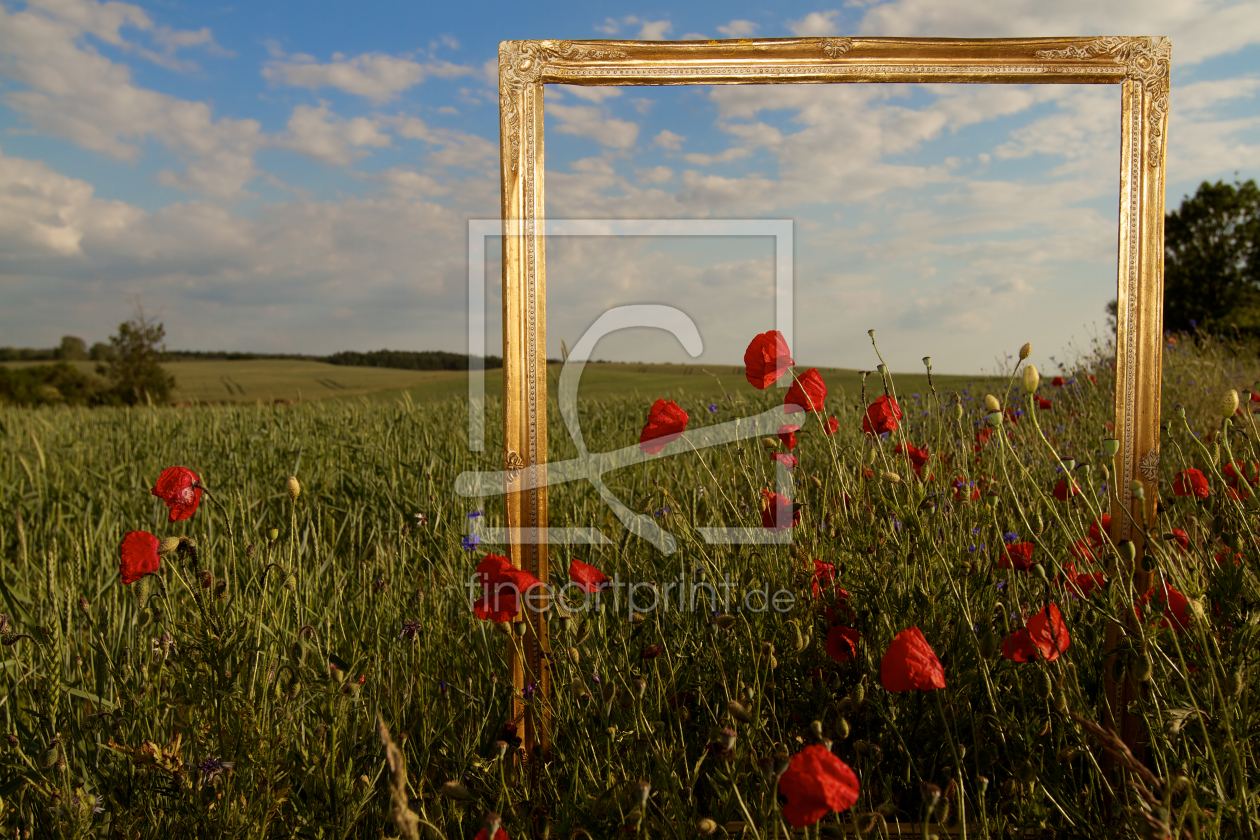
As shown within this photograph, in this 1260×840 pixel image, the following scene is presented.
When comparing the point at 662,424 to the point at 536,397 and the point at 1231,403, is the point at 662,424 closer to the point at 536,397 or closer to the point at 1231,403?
the point at 536,397

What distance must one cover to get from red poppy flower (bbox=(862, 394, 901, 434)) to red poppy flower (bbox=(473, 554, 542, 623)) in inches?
38.1

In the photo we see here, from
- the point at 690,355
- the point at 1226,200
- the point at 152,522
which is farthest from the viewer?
the point at 1226,200

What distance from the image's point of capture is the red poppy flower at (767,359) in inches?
72.9

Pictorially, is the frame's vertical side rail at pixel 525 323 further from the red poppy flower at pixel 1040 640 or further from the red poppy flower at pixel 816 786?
the red poppy flower at pixel 1040 640

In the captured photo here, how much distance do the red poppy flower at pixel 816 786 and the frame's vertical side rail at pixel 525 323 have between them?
877 millimetres

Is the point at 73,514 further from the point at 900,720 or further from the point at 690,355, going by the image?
the point at 900,720

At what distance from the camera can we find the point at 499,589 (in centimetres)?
156

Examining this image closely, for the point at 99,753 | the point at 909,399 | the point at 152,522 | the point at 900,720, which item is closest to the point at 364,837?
the point at 99,753

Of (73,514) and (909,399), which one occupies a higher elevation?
(909,399)

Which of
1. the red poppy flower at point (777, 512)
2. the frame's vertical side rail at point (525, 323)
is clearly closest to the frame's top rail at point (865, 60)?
the frame's vertical side rail at point (525, 323)

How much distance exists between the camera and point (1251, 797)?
1.32 metres

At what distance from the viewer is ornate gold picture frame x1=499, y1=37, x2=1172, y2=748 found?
70.3 inches

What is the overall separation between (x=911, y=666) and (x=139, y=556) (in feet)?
5.38

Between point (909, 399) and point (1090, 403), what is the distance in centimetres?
169
